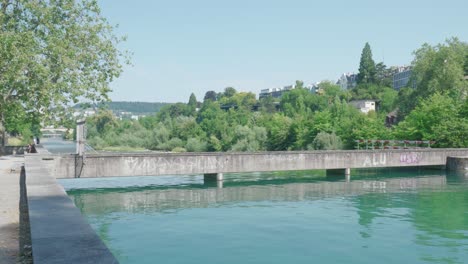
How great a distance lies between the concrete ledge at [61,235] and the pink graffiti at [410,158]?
41.6 meters

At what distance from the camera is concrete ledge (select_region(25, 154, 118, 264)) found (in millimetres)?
6645

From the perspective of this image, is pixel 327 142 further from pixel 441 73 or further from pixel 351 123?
pixel 441 73

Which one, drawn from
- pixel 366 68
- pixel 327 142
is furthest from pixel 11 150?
pixel 366 68

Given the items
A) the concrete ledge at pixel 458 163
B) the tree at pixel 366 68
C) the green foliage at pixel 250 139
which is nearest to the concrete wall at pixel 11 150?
the concrete ledge at pixel 458 163

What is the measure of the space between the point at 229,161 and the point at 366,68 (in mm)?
131350

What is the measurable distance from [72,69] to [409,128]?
47.0m

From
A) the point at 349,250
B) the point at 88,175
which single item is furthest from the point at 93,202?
the point at 349,250

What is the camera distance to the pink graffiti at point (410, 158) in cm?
4784

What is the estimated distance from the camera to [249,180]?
149ft

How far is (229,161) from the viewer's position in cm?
4069

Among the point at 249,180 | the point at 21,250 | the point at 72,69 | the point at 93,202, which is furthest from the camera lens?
the point at 249,180

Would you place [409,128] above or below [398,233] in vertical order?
above

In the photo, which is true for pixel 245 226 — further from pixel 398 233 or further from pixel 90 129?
pixel 90 129

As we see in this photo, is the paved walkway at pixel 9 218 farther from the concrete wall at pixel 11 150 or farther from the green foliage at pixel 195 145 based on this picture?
the green foliage at pixel 195 145
